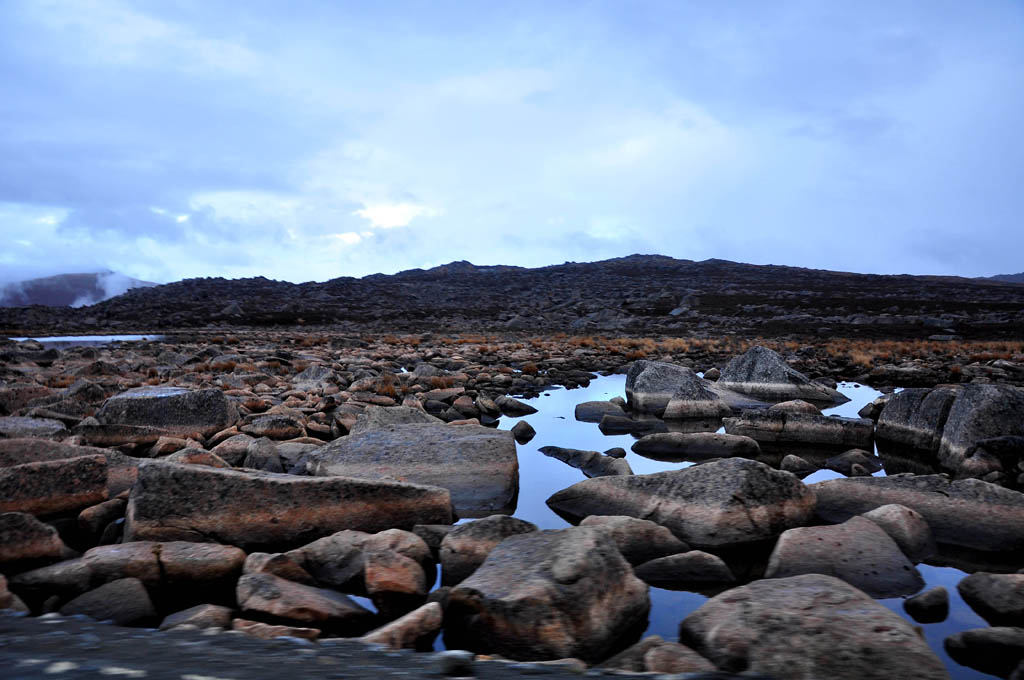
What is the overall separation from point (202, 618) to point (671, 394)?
7609 mm

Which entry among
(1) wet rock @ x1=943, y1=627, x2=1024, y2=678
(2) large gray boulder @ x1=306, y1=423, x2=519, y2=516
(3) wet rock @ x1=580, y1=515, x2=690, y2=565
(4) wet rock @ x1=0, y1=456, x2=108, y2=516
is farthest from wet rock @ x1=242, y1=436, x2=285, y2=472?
(1) wet rock @ x1=943, y1=627, x2=1024, y2=678

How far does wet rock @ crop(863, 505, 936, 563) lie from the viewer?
3.77 m

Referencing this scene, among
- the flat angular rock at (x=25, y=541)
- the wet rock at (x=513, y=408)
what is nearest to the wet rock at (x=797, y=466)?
the wet rock at (x=513, y=408)

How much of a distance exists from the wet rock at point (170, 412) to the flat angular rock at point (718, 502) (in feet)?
14.0

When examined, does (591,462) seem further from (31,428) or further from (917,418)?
(31,428)

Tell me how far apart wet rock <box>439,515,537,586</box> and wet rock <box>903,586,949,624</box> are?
2030 mm

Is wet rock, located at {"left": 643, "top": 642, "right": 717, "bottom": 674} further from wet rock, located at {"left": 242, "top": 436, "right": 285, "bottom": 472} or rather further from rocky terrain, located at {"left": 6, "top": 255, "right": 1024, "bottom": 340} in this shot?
rocky terrain, located at {"left": 6, "top": 255, "right": 1024, "bottom": 340}

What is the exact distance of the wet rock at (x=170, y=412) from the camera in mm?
6109

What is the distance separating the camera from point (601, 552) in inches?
114

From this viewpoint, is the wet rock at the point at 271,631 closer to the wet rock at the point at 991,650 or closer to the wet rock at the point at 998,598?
the wet rock at the point at 991,650

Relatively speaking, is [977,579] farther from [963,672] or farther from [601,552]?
[601,552]

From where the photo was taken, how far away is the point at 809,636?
2.31 meters

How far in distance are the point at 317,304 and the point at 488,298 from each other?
608 inches

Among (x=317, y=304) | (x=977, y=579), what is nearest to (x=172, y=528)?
(x=977, y=579)
